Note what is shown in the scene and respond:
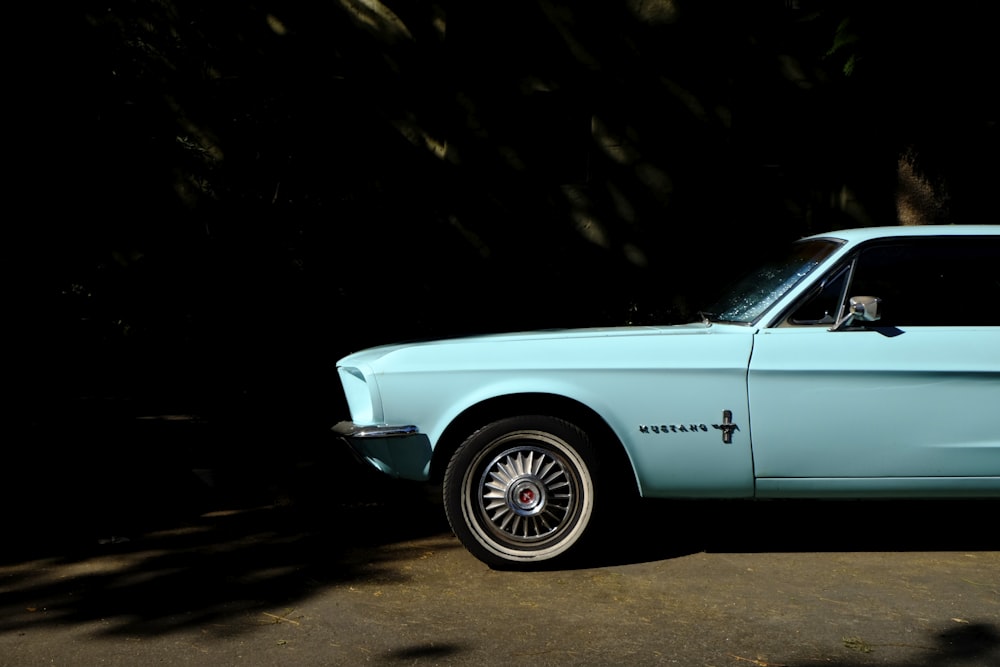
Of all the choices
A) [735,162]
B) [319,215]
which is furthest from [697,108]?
[319,215]

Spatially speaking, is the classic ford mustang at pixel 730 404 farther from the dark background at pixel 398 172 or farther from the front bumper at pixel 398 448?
the dark background at pixel 398 172

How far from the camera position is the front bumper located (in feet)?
18.1

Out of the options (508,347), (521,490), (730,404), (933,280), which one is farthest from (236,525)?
(933,280)

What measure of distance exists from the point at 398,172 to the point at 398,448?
23.5ft

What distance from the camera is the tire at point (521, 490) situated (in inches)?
215

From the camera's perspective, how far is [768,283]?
5840 millimetres

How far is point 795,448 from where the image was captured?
17.6 feet

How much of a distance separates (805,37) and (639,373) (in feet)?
26.9

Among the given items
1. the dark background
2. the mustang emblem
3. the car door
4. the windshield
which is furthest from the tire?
the dark background

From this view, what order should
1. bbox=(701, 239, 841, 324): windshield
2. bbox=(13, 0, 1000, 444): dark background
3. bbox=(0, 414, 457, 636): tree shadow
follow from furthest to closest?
bbox=(13, 0, 1000, 444): dark background → bbox=(701, 239, 841, 324): windshield → bbox=(0, 414, 457, 636): tree shadow

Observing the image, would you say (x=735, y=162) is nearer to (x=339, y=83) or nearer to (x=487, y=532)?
(x=339, y=83)

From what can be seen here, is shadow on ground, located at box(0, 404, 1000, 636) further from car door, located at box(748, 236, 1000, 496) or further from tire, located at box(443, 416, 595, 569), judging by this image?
car door, located at box(748, 236, 1000, 496)

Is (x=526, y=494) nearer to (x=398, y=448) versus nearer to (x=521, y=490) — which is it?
(x=521, y=490)

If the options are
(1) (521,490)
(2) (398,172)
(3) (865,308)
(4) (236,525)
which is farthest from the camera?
(2) (398,172)
